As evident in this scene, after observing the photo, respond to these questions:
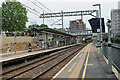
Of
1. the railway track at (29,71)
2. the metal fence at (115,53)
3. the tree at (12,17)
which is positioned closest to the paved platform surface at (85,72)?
the metal fence at (115,53)

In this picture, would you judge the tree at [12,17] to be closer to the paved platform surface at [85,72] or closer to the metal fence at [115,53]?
the paved platform surface at [85,72]

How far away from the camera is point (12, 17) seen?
28.6 metres

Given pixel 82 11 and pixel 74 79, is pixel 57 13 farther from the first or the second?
pixel 74 79

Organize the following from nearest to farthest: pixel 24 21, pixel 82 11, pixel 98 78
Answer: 1. pixel 98 78
2. pixel 82 11
3. pixel 24 21

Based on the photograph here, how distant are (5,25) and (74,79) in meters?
24.7

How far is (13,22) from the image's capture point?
27.9m

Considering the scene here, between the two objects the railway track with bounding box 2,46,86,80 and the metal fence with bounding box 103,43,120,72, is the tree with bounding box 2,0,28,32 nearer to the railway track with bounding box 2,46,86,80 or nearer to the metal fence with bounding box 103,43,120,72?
the railway track with bounding box 2,46,86,80

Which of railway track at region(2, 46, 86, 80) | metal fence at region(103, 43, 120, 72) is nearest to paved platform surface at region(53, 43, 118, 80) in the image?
metal fence at region(103, 43, 120, 72)

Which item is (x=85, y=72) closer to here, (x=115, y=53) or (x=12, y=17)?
(x=115, y=53)

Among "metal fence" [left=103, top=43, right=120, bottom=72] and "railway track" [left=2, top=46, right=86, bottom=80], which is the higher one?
"metal fence" [left=103, top=43, right=120, bottom=72]

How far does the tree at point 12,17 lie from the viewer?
2778cm

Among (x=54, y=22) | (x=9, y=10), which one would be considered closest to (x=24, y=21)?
(x=9, y=10)

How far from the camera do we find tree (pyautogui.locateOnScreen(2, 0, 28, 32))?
27781 millimetres

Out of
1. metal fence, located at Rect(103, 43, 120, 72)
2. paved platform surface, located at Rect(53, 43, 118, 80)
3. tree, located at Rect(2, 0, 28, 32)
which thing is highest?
tree, located at Rect(2, 0, 28, 32)
